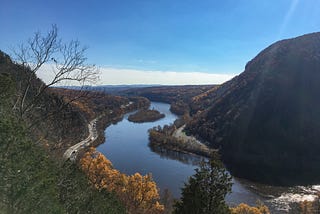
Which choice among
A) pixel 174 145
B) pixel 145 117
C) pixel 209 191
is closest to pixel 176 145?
pixel 174 145

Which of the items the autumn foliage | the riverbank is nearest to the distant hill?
the riverbank

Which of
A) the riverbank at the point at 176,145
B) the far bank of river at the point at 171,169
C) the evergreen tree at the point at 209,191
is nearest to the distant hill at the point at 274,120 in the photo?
the riverbank at the point at 176,145

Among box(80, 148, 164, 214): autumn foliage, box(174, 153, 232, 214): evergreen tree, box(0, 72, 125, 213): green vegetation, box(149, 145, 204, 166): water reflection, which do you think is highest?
box(0, 72, 125, 213): green vegetation

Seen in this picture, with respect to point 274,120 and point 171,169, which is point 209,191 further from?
point 274,120

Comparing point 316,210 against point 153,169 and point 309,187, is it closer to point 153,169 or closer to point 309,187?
point 309,187

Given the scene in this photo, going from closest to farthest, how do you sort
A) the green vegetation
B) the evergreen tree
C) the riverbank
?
the green vegetation < the evergreen tree < the riverbank

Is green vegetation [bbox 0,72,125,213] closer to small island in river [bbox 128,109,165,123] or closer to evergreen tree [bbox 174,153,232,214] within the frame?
evergreen tree [bbox 174,153,232,214]
